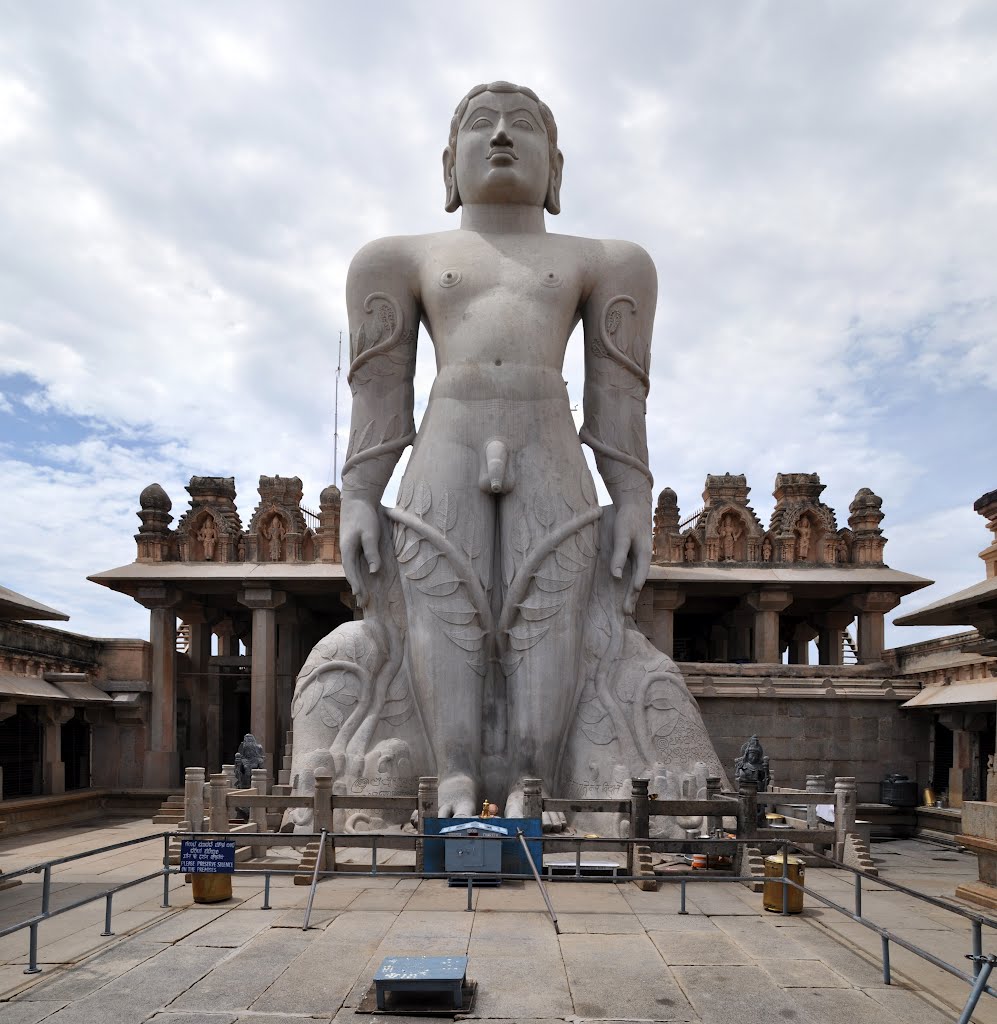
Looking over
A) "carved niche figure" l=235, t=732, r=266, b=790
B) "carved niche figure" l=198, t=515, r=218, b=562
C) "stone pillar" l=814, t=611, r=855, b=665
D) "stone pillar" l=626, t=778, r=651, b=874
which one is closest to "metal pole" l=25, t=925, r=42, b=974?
"stone pillar" l=626, t=778, r=651, b=874

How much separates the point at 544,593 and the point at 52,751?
11.5 metres

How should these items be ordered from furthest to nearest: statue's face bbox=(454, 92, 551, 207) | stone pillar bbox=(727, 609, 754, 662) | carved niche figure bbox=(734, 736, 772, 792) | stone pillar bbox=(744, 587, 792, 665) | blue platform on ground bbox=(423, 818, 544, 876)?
stone pillar bbox=(727, 609, 754, 662)
stone pillar bbox=(744, 587, 792, 665)
carved niche figure bbox=(734, 736, 772, 792)
statue's face bbox=(454, 92, 551, 207)
blue platform on ground bbox=(423, 818, 544, 876)

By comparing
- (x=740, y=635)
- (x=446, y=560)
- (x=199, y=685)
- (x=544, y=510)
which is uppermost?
(x=544, y=510)

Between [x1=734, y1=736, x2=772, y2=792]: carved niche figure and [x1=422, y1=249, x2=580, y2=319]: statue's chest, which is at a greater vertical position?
[x1=422, y1=249, x2=580, y2=319]: statue's chest

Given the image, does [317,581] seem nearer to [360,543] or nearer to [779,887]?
[360,543]

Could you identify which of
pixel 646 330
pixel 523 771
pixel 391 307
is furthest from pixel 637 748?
pixel 391 307

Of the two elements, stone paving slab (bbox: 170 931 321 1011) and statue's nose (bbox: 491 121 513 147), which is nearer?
stone paving slab (bbox: 170 931 321 1011)

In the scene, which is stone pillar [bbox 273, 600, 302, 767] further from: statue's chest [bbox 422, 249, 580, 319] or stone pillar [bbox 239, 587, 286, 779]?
statue's chest [bbox 422, 249, 580, 319]

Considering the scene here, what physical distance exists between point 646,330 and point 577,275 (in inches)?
53.0

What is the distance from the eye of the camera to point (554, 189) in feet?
45.3

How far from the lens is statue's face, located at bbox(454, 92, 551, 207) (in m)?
12.9

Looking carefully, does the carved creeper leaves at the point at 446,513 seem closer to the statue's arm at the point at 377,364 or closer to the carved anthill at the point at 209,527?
the statue's arm at the point at 377,364

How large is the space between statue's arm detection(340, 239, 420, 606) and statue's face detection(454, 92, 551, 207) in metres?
1.37

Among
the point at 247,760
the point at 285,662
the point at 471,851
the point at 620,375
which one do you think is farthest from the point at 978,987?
the point at 285,662
